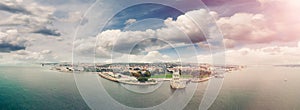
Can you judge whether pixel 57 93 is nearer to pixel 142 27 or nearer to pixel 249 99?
pixel 142 27

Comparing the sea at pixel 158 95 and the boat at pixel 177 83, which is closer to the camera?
the sea at pixel 158 95

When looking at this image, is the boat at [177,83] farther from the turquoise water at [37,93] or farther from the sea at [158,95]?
the turquoise water at [37,93]

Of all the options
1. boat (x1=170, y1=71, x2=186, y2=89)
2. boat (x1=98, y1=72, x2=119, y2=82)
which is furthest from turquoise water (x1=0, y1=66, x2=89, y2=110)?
boat (x1=170, y1=71, x2=186, y2=89)

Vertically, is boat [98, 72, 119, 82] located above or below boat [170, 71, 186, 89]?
above

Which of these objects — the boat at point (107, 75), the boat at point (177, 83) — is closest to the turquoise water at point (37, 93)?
the boat at point (107, 75)

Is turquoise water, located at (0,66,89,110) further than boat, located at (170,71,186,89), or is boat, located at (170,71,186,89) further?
boat, located at (170,71,186,89)

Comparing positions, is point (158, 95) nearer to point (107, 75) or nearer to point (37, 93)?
point (107, 75)

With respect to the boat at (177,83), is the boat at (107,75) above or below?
above

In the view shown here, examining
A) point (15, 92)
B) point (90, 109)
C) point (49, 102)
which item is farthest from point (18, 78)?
point (90, 109)

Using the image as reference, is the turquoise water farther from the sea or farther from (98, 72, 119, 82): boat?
(98, 72, 119, 82): boat
